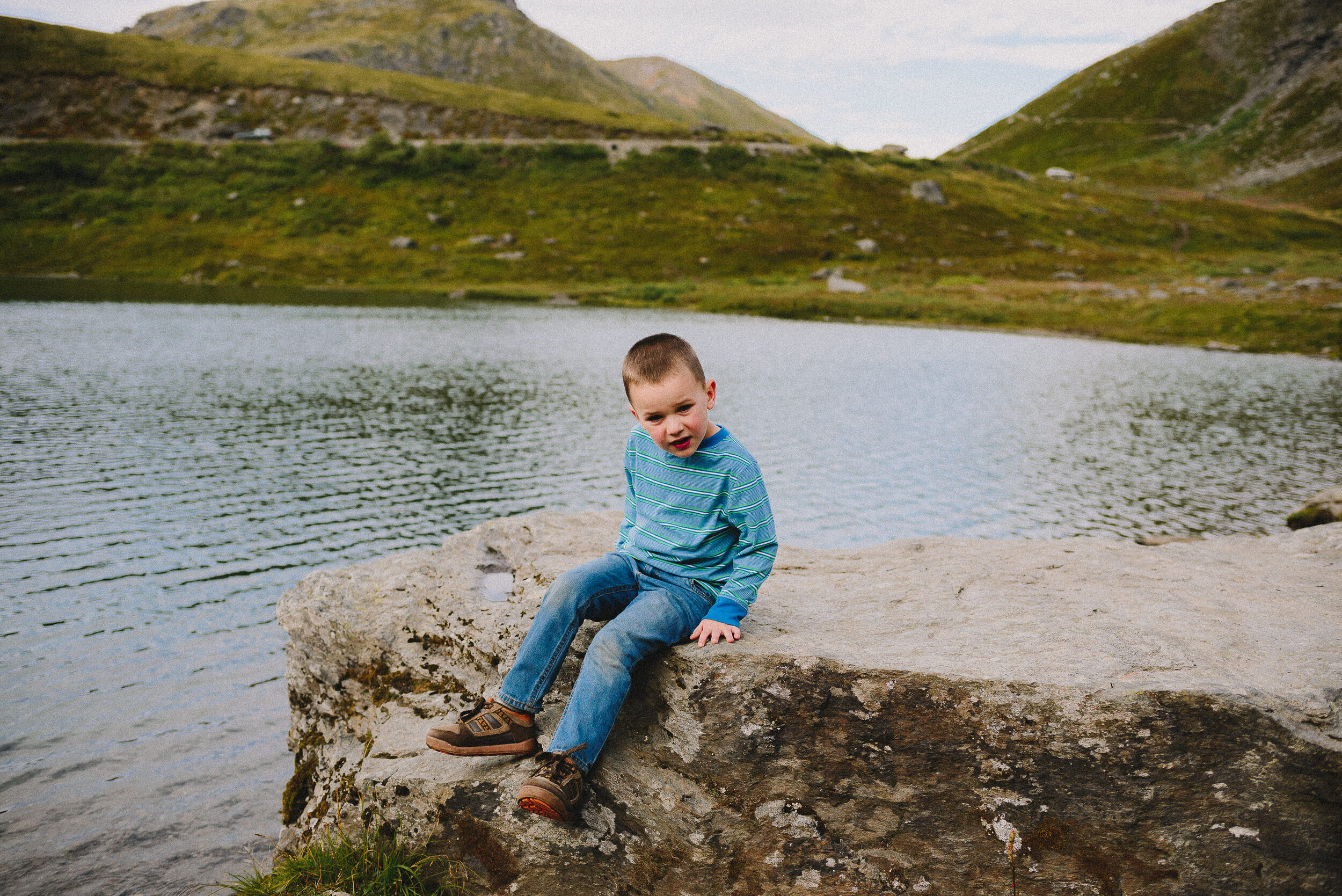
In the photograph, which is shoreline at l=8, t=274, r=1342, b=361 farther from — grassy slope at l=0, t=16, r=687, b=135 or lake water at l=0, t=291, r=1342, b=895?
grassy slope at l=0, t=16, r=687, b=135

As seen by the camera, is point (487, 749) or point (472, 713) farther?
point (472, 713)

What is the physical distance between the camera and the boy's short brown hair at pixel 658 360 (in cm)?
567

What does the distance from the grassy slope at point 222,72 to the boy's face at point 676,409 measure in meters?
153

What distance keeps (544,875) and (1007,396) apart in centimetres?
3563

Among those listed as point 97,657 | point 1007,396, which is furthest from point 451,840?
point 1007,396

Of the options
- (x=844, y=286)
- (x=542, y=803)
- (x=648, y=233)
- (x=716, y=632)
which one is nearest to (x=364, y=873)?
(x=542, y=803)

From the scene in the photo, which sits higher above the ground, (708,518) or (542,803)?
(708,518)

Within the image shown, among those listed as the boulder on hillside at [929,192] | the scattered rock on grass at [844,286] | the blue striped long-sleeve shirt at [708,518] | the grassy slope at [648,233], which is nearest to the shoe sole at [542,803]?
the blue striped long-sleeve shirt at [708,518]

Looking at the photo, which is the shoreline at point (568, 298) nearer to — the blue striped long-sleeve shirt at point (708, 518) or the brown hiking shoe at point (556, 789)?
the blue striped long-sleeve shirt at point (708, 518)

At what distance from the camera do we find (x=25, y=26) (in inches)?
5271

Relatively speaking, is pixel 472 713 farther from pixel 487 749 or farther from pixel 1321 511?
pixel 1321 511

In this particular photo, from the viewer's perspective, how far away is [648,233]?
106m

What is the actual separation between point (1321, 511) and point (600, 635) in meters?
19.2

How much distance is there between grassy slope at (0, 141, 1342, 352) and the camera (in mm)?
79688
